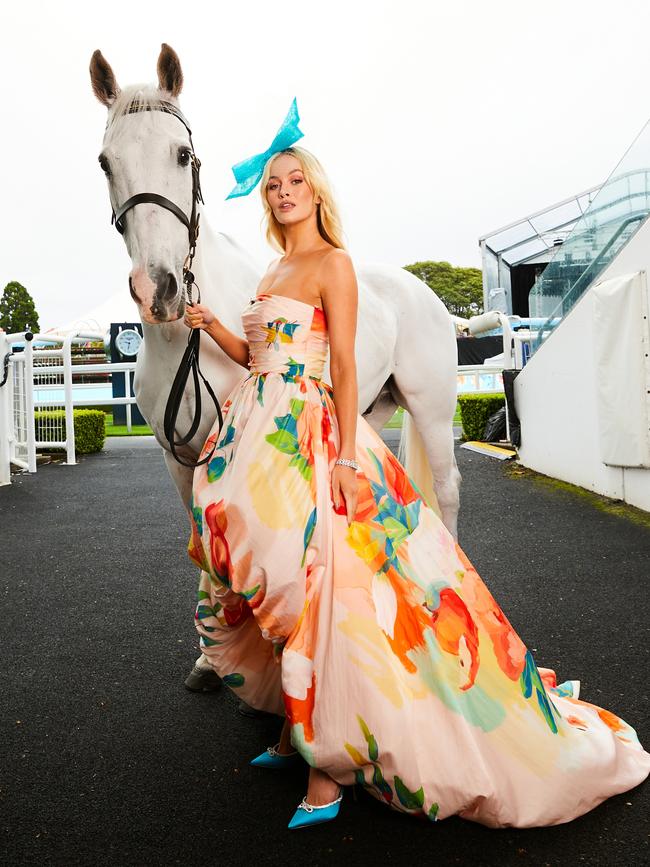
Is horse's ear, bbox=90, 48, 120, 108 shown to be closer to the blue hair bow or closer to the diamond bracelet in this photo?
the blue hair bow

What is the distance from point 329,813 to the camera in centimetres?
184

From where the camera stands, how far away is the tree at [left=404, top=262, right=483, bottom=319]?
58.3 meters

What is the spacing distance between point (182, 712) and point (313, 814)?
92 centimetres

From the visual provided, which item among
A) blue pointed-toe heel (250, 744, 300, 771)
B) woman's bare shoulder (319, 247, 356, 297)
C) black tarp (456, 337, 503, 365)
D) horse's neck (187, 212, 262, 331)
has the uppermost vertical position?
black tarp (456, 337, 503, 365)

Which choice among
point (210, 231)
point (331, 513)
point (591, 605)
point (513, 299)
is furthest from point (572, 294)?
point (513, 299)

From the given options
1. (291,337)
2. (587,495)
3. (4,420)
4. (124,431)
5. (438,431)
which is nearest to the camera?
(291,337)

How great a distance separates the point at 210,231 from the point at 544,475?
6.26 meters

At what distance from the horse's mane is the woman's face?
0.48 meters

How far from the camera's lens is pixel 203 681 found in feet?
9.14

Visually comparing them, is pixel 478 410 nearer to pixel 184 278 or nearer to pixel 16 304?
pixel 184 278

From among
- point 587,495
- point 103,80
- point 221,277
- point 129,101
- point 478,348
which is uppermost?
point 478,348

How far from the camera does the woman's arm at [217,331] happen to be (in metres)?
2.22

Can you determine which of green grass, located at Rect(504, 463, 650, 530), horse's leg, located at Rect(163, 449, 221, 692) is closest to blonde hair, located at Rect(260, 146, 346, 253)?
horse's leg, located at Rect(163, 449, 221, 692)

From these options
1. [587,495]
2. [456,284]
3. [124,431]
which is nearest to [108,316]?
[124,431]
